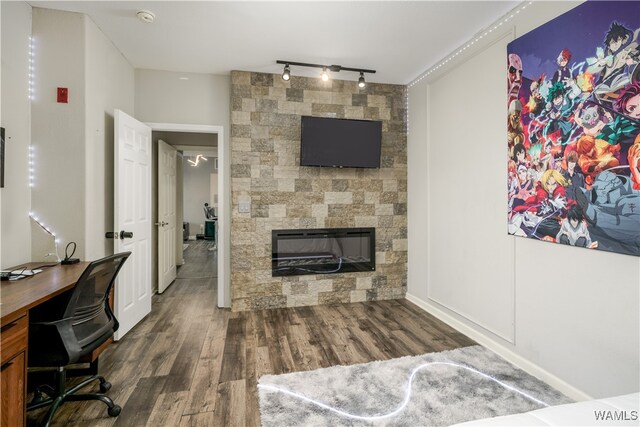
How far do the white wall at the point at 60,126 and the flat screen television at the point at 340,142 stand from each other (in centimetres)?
208

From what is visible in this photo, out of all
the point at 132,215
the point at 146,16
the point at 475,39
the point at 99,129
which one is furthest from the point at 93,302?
the point at 475,39

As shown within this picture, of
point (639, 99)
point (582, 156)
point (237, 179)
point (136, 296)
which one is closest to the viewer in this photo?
point (639, 99)

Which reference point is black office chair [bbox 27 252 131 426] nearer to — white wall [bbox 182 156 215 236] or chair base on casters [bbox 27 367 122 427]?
chair base on casters [bbox 27 367 122 427]

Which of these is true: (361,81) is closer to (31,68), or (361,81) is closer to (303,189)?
(303,189)

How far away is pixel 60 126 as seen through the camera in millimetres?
2465

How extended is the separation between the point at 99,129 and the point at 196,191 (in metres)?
7.67

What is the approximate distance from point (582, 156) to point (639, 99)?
0.38 metres

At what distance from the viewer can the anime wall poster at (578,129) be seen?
5.56 ft

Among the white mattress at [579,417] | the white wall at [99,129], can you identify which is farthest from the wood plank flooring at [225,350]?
the white mattress at [579,417]

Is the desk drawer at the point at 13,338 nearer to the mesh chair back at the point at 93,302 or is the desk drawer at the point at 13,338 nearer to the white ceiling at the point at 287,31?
the mesh chair back at the point at 93,302

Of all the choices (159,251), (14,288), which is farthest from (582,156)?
(159,251)

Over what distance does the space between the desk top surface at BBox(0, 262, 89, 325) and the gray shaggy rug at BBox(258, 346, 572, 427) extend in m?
1.33

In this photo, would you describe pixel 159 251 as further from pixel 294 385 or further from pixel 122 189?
pixel 294 385

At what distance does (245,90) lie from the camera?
11.8 ft
